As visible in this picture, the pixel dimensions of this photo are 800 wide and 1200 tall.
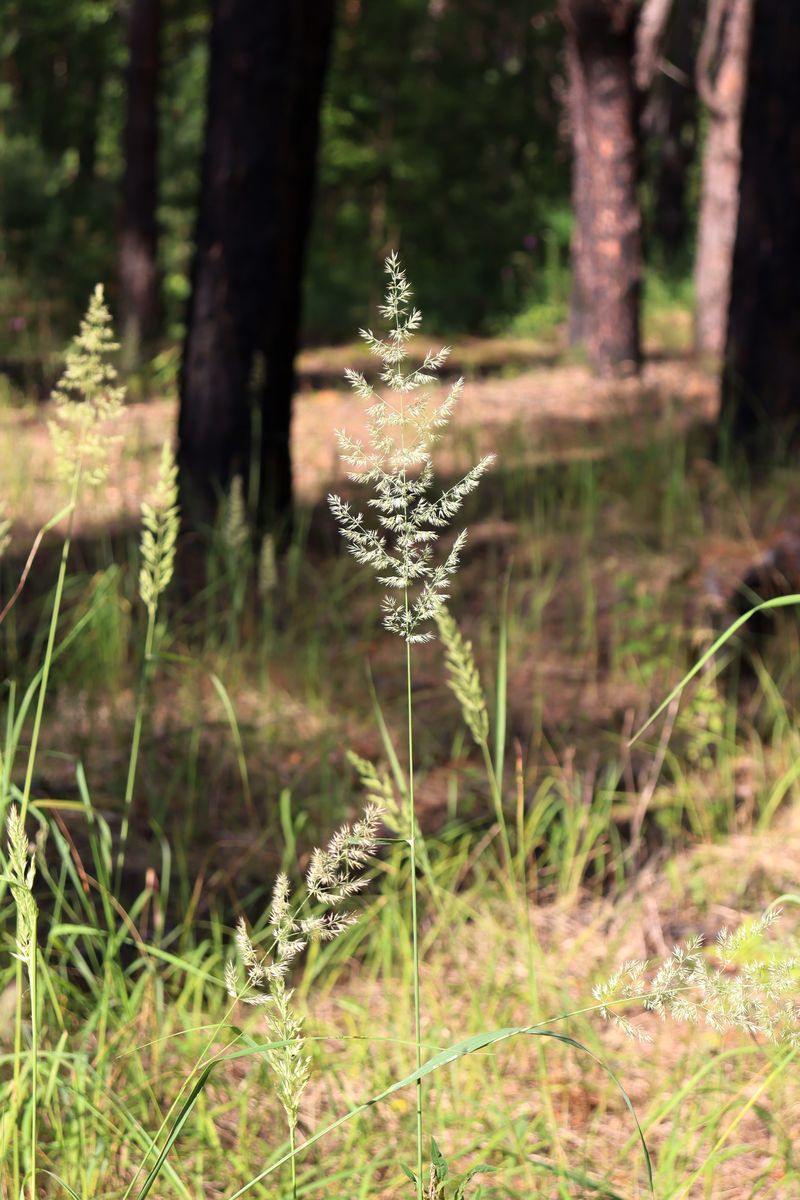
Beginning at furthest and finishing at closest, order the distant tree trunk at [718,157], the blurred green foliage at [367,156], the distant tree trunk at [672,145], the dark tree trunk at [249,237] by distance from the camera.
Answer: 1. the distant tree trunk at [672,145]
2. the blurred green foliage at [367,156]
3. the distant tree trunk at [718,157]
4. the dark tree trunk at [249,237]

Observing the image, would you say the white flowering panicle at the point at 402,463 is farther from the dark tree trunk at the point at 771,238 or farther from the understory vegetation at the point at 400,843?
the dark tree trunk at the point at 771,238

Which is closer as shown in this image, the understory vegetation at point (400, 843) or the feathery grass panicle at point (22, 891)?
the feathery grass panicle at point (22, 891)

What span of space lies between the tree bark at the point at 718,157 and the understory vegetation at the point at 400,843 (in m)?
5.01

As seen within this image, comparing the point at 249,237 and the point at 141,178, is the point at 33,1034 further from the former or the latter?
the point at 141,178

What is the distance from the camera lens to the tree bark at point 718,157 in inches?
376

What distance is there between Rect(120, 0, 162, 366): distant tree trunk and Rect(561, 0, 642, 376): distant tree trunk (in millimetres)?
3589

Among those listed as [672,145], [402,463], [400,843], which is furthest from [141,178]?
[672,145]

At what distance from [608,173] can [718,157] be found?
2.46m

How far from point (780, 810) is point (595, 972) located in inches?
40.5

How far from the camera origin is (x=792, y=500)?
4.71m

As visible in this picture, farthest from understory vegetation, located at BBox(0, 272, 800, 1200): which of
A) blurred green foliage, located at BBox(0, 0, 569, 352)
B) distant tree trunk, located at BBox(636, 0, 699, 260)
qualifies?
distant tree trunk, located at BBox(636, 0, 699, 260)

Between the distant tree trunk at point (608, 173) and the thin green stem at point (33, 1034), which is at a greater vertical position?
the distant tree trunk at point (608, 173)

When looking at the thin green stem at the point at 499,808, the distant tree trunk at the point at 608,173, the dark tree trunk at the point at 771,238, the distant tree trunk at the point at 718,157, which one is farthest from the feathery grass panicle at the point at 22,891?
the distant tree trunk at the point at 718,157

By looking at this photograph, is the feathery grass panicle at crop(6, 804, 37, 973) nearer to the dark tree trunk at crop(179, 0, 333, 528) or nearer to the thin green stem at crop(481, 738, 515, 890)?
the thin green stem at crop(481, 738, 515, 890)
